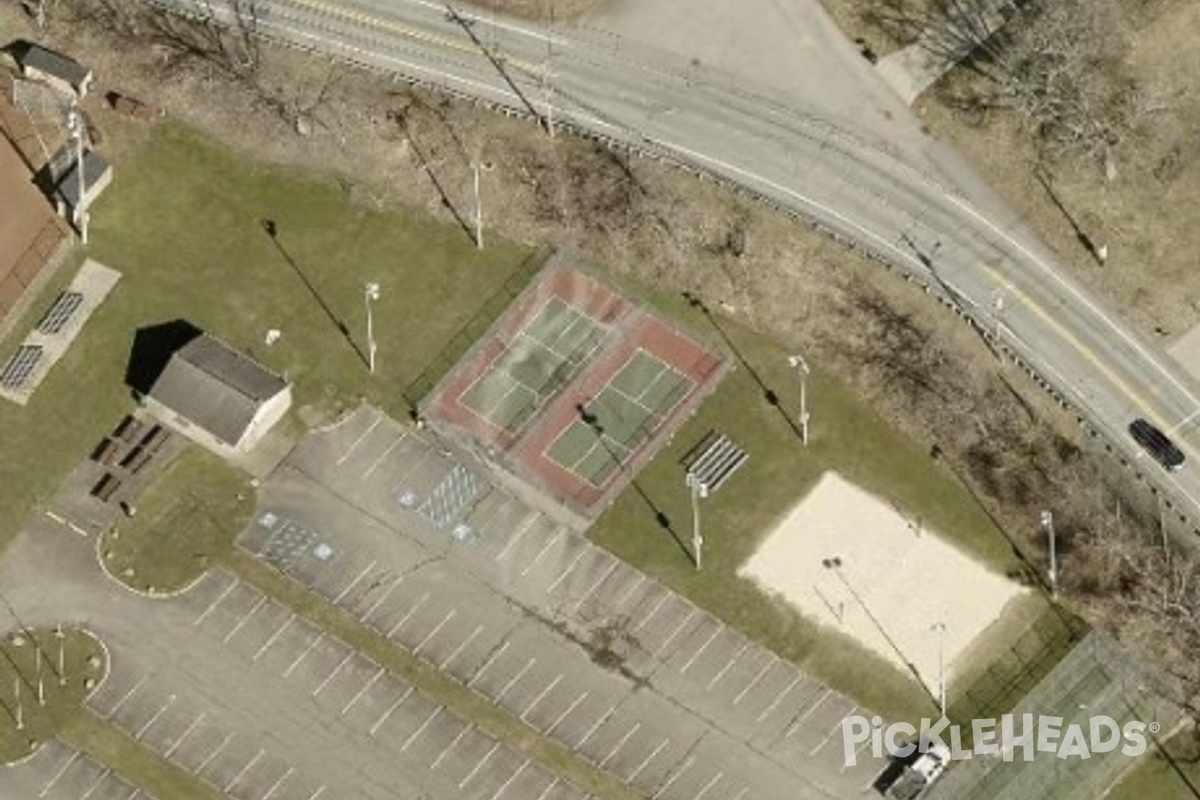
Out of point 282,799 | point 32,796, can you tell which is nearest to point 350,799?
point 282,799

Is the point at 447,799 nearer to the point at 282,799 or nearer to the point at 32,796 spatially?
the point at 282,799

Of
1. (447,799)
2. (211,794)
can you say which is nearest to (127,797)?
(211,794)

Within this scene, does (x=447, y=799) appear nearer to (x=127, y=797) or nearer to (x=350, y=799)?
(x=350, y=799)

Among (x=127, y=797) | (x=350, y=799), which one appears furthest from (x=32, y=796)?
(x=350, y=799)

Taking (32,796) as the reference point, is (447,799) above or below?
above

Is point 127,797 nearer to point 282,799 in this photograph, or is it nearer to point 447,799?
point 282,799

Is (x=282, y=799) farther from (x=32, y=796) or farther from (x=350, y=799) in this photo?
(x=32, y=796)
